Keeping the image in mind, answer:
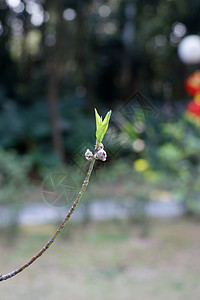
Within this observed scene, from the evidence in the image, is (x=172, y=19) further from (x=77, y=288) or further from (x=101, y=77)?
(x=77, y=288)

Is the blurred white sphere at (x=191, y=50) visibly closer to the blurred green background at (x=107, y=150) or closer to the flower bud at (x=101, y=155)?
the blurred green background at (x=107, y=150)

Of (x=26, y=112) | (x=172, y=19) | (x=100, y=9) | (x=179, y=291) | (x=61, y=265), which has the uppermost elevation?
(x=100, y=9)

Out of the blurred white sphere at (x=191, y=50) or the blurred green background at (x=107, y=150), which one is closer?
the blurred green background at (x=107, y=150)

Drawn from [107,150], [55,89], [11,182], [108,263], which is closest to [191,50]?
[11,182]

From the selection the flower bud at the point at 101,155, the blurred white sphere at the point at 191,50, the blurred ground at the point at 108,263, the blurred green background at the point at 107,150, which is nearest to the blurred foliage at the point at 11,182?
the blurred green background at the point at 107,150

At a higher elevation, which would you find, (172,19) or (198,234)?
(172,19)

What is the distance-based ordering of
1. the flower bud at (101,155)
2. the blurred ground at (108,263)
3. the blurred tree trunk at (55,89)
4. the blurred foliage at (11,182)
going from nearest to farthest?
the flower bud at (101,155), the blurred ground at (108,263), the blurred foliage at (11,182), the blurred tree trunk at (55,89)

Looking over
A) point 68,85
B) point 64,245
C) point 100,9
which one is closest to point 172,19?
point 100,9

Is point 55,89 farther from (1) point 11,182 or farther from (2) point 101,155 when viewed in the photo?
(2) point 101,155
